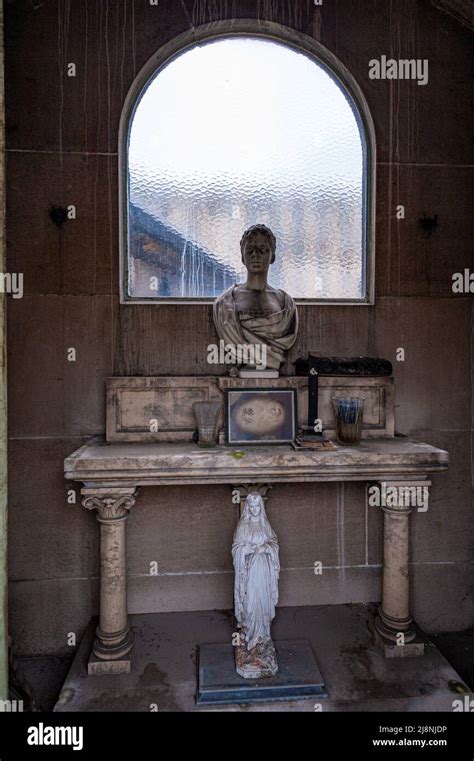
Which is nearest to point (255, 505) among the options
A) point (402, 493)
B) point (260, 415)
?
point (260, 415)

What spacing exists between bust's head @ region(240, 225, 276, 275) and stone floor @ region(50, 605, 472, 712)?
2.80 meters

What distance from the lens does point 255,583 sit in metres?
2.84

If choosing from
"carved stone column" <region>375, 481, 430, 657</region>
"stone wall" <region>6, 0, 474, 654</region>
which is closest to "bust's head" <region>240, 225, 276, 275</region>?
"stone wall" <region>6, 0, 474, 654</region>

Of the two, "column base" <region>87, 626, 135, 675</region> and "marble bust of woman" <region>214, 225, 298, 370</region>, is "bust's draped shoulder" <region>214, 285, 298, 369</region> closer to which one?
"marble bust of woman" <region>214, 225, 298, 370</region>

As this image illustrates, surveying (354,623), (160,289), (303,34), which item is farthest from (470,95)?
(354,623)

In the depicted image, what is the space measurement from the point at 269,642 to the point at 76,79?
14.5 ft

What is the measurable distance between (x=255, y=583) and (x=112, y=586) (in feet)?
3.23

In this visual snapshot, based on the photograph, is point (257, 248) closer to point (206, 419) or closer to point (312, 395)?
point (312, 395)

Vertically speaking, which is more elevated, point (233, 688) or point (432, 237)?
point (432, 237)

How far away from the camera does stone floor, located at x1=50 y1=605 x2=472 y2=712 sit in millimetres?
2758

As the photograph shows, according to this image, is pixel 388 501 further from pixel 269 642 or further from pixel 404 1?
pixel 404 1

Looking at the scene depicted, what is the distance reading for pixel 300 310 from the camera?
369 centimetres

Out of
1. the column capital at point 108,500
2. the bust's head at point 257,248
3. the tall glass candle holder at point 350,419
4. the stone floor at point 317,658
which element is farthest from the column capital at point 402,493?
the bust's head at point 257,248

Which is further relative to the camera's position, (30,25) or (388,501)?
(30,25)
